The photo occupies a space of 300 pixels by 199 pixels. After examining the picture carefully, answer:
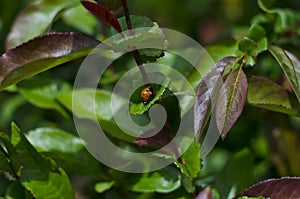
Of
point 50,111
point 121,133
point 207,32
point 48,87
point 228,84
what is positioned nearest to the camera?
point 228,84

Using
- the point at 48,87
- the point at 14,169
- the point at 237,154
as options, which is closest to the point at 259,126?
the point at 237,154

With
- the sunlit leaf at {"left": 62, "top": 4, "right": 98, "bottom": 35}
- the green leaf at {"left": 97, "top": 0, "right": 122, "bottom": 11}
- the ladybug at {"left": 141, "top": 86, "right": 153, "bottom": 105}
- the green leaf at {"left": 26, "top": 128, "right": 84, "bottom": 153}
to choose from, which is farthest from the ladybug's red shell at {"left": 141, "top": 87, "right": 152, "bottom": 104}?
the sunlit leaf at {"left": 62, "top": 4, "right": 98, "bottom": 35}

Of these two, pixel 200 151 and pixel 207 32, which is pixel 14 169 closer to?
pixel 200 151

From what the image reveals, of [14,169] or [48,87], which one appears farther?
[48,87]

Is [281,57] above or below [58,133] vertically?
above

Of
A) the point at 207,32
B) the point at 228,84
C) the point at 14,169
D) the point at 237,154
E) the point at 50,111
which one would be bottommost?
the point at 207,32

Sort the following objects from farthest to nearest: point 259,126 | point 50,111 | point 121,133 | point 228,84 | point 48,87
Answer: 1. point 50,111
2. point 259,126
3. point 48,87
4. point 121,133
5. point 228,84
